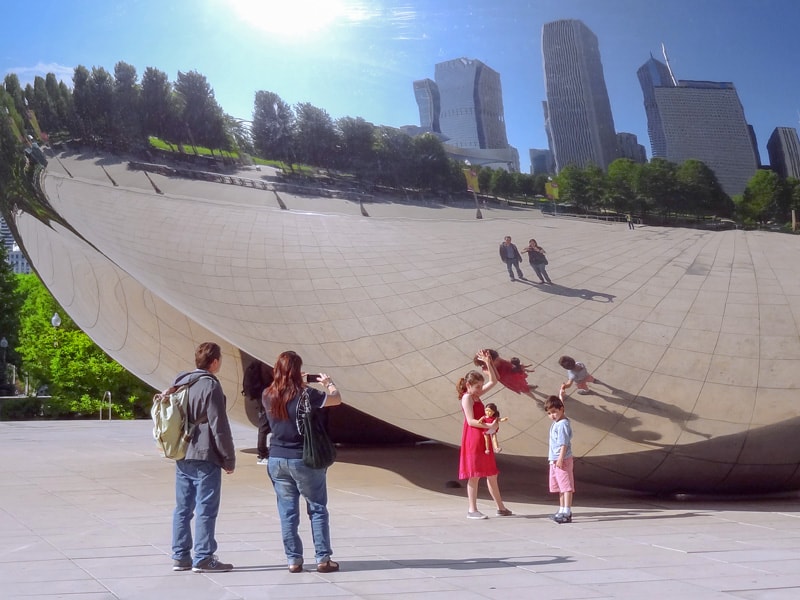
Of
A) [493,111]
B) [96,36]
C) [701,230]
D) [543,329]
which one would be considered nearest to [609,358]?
[543,329]

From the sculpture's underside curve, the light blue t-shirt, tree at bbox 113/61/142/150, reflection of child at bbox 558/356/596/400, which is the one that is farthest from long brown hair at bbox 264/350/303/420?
tree at bbox 113/61/142/150

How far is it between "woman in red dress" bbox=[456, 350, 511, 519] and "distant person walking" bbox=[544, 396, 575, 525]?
0.40 meters

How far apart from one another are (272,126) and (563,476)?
9.72 feet

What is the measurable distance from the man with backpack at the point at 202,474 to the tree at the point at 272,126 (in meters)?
1.44

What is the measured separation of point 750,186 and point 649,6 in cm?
121

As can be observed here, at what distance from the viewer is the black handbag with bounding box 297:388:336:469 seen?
4.52 metres

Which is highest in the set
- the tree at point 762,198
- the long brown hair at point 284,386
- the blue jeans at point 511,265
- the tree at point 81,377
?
the tree at point 762,198

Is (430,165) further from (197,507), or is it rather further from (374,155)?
(197,507)

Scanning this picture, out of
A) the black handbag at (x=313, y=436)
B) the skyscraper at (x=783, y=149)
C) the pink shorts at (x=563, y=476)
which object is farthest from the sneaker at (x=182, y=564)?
the skyscraper at (x=783, y=149)

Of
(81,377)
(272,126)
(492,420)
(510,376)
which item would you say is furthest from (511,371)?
(81,377)

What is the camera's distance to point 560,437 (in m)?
5.86

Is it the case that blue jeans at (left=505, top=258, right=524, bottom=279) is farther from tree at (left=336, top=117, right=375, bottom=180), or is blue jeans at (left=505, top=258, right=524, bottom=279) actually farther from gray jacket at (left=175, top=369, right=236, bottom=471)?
gray jacket at (left=175, top=369, right=236, bottom=471)

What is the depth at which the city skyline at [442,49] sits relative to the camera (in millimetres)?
5289

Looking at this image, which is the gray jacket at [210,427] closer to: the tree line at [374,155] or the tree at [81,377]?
the tree line at [374,155]
